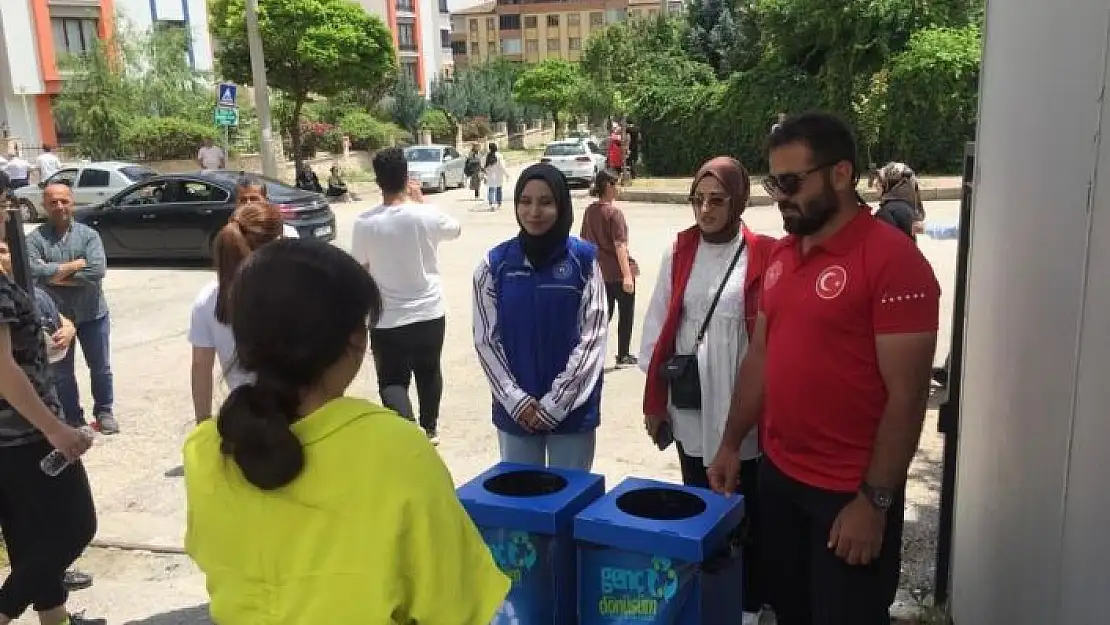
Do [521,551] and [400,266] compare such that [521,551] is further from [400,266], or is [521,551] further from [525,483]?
[400,266]

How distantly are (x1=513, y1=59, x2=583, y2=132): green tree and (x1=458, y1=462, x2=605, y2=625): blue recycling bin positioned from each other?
5283 cm

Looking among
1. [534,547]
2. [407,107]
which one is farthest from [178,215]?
[407,107]

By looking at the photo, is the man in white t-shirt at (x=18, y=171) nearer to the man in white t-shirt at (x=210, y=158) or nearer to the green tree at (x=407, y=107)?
the man in white t-shirt at (x=210, y=158)

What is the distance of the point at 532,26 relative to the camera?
337 feet

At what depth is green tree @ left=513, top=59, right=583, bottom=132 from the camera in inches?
2176

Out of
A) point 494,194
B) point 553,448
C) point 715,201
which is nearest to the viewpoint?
point 715,201

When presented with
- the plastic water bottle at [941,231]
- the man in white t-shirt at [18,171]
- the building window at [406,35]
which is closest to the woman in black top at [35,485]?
the plastic water bottle at [941,231]

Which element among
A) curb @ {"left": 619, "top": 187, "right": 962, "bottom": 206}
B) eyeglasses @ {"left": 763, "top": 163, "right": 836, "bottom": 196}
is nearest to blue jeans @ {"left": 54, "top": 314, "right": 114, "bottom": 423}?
eyeglasses @ {"left": 763, "top": 163, "right": 836, "bottom": 196}

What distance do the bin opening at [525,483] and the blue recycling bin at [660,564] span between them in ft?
0.86

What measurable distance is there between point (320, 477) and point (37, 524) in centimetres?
236

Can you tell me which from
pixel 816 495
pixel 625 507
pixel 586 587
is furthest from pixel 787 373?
pixel 586 587

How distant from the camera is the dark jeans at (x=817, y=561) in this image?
262 cm

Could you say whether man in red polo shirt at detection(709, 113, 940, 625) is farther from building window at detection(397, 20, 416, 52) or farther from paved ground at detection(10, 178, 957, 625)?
building window at detection(397, 20, 416, 52)

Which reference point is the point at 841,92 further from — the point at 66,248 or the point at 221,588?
the point at 221,588
